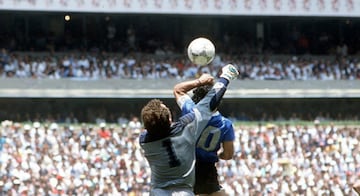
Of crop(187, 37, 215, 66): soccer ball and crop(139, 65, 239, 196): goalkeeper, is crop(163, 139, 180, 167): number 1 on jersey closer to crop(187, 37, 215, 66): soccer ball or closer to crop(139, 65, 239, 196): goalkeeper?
crop(139, 65, 239, 196): goalkeeper

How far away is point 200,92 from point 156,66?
2007 cm

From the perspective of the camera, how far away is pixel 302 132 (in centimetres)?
2436

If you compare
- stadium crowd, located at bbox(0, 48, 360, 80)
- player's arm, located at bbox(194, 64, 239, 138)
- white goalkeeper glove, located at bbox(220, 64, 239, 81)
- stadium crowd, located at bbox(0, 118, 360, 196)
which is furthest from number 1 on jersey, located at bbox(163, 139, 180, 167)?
stadium crowd, located at bbox(0, 48, 360, 80)

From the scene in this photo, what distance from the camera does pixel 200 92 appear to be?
7.48m

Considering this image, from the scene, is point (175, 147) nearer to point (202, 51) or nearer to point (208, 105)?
point (208, 105)

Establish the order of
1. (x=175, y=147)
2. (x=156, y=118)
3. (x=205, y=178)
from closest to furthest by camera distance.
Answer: (x=156, y=118), (x=175, y=147), (x=205, y=178)

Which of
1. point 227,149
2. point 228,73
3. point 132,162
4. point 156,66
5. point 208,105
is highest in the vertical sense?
point 228,73

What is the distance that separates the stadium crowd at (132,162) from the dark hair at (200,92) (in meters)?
11.6

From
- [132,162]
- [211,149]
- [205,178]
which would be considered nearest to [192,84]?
[211,149]

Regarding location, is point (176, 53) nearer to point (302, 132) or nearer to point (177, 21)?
point (177, 21)

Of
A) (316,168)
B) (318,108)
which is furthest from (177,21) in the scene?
(316,168)

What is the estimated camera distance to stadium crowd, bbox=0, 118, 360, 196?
1922 cm

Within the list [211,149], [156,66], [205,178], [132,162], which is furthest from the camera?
[156,66]

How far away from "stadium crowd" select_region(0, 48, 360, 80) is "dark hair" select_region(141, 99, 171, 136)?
64.4 feet
